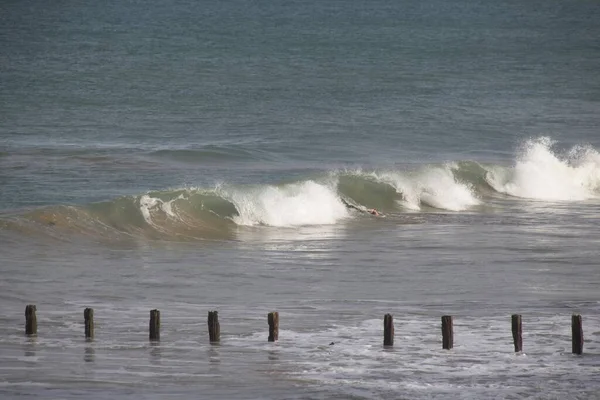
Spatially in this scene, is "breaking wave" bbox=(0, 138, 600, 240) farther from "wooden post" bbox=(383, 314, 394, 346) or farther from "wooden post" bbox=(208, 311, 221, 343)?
"wooden post" bbox=(383, 314, 394, 346)

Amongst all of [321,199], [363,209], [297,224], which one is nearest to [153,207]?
[297,224]

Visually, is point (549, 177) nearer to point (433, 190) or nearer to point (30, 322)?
point (433, 190)

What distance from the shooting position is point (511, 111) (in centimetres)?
7019

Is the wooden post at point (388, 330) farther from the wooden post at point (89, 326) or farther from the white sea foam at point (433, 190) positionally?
the white sea foam at point (433, 190)

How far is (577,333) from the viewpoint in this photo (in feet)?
71.7

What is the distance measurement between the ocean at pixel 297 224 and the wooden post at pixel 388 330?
125mm

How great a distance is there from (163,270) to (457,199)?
52.7ft

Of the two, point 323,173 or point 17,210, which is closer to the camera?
point 17,210

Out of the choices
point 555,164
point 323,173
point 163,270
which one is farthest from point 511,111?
point 163,270

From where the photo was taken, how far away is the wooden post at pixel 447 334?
72.3 feet

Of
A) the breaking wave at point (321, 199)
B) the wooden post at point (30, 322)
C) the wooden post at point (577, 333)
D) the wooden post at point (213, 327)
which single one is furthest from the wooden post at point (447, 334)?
the breaking wave at point (321, 199)

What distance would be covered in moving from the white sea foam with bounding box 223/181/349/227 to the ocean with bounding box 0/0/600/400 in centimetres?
8

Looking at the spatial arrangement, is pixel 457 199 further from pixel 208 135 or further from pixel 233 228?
pixel 208 135

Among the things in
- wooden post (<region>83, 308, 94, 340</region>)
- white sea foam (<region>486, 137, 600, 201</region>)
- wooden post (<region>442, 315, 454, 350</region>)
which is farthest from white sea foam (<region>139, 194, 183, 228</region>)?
wooden post (<region>442, 315, 454, 350</region>)
